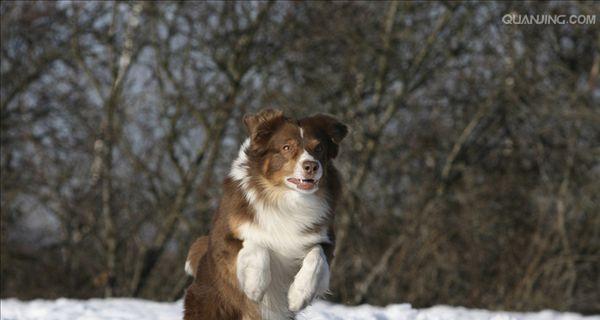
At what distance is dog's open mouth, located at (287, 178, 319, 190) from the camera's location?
5440 millimetres

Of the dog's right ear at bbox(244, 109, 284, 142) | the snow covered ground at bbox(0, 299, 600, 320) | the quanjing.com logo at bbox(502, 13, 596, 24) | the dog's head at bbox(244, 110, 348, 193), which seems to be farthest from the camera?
the quanjing.com logo at bbox(502, 13, 596, 24)

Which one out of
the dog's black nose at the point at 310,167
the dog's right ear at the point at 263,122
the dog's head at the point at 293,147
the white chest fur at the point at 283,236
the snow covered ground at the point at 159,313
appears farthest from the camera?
the snow covered ground at the point at 159,313

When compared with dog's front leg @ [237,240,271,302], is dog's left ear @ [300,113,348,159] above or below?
above

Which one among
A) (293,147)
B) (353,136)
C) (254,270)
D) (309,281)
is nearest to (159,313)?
(254,270)

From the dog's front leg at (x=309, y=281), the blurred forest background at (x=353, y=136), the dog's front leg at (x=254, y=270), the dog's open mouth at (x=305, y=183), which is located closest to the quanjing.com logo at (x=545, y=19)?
the blurred forest background at (x=353, y=136)

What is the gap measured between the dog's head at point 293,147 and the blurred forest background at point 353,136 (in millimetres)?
9249

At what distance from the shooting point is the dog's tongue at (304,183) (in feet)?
17.9

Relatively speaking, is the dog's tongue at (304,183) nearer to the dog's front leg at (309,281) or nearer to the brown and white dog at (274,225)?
the brown and white dog at (274,225)

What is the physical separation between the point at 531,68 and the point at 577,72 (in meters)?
1.00

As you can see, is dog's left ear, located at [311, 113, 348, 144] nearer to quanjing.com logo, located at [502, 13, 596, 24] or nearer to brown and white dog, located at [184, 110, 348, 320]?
brown and white dog, located at [184, 110, 348, 320]

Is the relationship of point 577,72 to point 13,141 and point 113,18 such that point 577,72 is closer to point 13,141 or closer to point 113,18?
point 113,18

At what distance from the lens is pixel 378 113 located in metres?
16.3

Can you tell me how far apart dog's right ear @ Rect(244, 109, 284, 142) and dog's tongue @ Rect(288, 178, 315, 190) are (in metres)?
Result: 0.41

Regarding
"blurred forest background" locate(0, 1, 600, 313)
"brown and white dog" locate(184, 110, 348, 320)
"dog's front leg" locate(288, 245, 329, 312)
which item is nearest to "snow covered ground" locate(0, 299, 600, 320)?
"brown and white dog" locate(184, 110, 348, 320)
